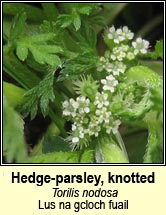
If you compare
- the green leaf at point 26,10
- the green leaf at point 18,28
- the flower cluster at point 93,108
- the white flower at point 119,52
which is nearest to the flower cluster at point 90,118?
the flower cluster at point 93,108

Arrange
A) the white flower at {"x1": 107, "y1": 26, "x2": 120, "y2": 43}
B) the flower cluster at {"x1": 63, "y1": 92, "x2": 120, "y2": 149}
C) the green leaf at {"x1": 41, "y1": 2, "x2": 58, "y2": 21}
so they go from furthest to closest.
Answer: the green leaf at {"x1": 41, "y1": 2, "x2": 58, "y2": 21}
the white flower at {"x1": 107, "y1": 26, "x2": 120, "y2": 43}
the flower cluster at {"x1": 63, "y1": 92, "x2": 120, "y2": 149}

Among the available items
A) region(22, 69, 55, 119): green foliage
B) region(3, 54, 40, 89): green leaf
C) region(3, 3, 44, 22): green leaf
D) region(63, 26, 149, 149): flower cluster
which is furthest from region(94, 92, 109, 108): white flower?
region(3, 3, 44, 22): green leaf

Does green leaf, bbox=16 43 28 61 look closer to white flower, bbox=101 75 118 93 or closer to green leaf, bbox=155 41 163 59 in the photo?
white flower, bbox=101 75 118 93

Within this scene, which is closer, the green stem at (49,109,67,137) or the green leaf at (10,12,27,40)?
the green leaf at (10,12,27,40)

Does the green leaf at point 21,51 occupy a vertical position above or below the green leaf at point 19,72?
above

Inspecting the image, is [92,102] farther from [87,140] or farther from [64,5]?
[64,5]

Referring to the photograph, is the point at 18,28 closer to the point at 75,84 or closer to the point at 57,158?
the point at 75,84

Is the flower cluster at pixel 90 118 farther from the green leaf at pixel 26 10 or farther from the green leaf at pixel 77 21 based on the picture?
the green leaf at pixel 26 10

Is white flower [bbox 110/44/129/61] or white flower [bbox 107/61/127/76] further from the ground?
white flower [bbox 110/44/129/61]

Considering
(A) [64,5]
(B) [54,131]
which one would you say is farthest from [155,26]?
(B) [54,131]
